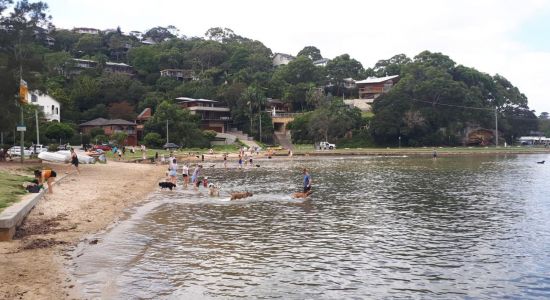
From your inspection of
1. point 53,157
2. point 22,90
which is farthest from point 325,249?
point 53,157

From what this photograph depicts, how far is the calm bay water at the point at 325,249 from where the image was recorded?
12.1m

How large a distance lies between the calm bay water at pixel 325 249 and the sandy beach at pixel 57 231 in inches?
28.5

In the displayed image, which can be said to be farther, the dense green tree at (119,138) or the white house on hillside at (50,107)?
the white house on hillside at (50,107)

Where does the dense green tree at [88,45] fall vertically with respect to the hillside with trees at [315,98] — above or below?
above

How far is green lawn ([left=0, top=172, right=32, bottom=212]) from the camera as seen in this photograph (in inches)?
718

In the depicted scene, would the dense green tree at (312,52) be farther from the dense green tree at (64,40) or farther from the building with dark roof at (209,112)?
the dense green tree at (64,40)

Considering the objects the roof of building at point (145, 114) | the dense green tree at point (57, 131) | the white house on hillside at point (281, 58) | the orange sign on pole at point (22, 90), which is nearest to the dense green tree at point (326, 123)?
the roof of building at point (145, 114)

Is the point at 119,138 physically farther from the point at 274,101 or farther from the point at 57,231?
the point at 57,231

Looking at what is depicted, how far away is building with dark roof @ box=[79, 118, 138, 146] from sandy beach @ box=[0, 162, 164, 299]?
193ft

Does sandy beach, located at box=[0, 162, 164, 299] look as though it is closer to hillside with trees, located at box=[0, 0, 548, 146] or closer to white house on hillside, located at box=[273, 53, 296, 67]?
hillside with trees, located at box=[0, 0, 548, 146]

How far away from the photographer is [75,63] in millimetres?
124000

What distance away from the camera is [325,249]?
16078mm

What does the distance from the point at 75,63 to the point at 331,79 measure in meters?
67.8

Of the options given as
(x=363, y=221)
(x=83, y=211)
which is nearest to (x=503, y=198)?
(x=363, y=221)
